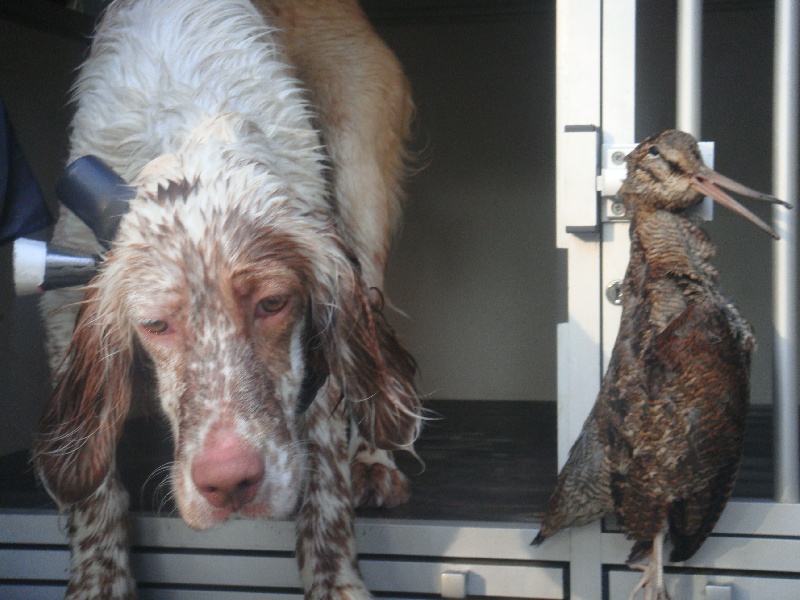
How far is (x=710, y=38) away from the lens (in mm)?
4352

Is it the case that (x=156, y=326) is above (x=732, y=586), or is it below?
above

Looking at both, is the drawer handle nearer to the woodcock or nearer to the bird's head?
the woodcock

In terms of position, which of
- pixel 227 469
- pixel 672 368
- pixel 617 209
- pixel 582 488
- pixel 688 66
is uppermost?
pixel 688 66

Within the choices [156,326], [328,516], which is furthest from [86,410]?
[328,516]

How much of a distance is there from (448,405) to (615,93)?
262 centimetres

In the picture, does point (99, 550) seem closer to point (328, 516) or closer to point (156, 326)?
point (328, 516)

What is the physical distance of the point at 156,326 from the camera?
176 cm

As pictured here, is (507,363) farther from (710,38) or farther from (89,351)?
(89,351)

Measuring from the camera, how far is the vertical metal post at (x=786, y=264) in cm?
211

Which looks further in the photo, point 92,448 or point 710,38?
point 710,38

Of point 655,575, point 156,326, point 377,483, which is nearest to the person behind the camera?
point 156,326

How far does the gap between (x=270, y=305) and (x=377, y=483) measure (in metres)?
0.91

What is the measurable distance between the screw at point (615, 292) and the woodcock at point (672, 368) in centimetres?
22

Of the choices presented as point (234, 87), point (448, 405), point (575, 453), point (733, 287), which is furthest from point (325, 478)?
point (733, 287)
